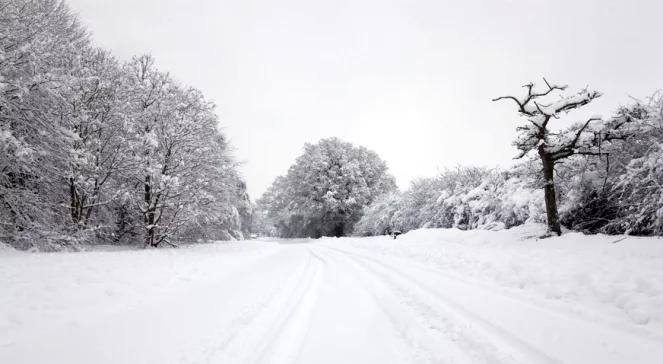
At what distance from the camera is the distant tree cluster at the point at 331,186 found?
126 ft

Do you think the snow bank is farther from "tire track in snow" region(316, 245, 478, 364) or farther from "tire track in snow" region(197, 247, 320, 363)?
"tire track in snow" region(197, 247, 320, 363)

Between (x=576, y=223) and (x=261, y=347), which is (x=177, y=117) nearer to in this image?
(x=261, y=347)

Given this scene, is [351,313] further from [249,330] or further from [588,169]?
[588,169]

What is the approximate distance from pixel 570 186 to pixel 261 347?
12.7 m

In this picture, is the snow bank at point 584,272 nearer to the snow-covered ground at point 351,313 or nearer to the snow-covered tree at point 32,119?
the snow-covered ground at point 351,313

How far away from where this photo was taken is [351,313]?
16.0ft

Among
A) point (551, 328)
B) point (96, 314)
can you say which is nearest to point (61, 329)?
point (96, 314)

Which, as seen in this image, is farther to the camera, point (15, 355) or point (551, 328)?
point (551, 328)

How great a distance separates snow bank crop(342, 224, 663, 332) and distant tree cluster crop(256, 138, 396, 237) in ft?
89.5

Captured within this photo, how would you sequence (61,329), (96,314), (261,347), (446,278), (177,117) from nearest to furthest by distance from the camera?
(261,347) < (61,329) < (96,314) < (446,278) < (177,117)

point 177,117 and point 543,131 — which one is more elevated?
point 177,117

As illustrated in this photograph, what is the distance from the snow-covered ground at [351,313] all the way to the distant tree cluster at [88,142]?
14.2 ft

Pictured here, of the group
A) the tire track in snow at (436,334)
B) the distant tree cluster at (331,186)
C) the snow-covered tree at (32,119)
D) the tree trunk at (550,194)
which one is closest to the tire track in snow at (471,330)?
the tire track in snow at (436,334)

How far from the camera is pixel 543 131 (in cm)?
1080
